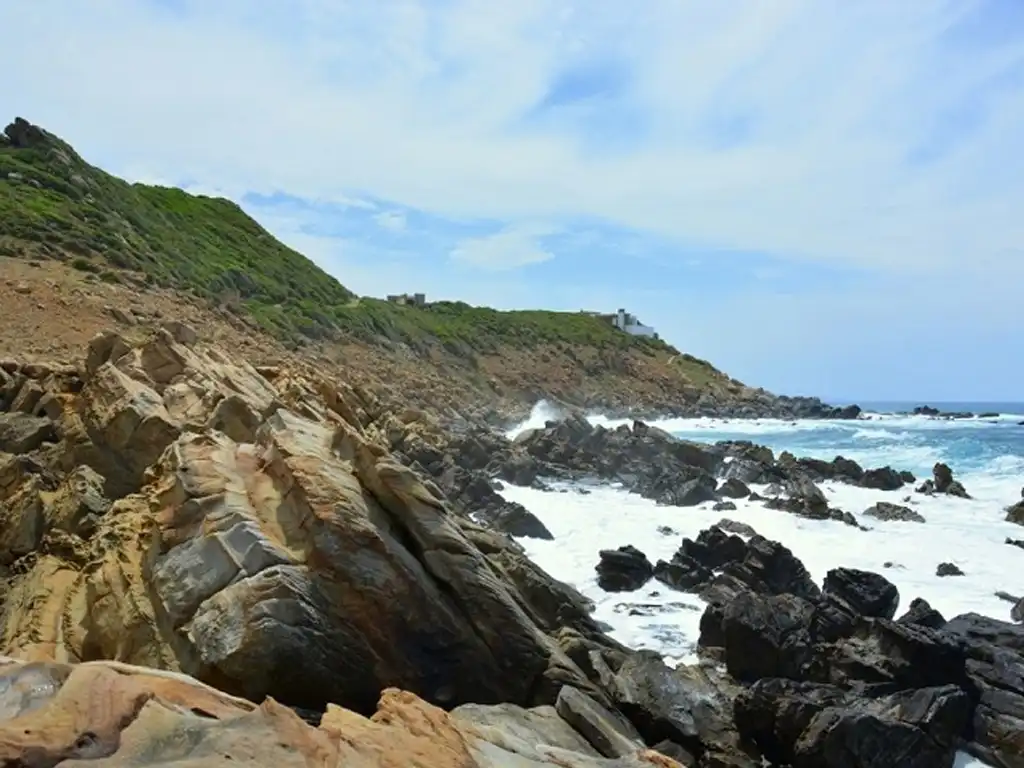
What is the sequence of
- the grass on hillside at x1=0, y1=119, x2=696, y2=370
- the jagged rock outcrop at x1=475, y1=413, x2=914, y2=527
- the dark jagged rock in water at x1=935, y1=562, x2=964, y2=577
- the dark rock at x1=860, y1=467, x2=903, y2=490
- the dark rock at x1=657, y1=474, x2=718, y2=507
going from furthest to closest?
the grass on hillside at x1=0, y1=119, x2=696, y2=370, the dark rock at x1=860, y1=467, x2=903, y2=490, the jagged rock outcrop at x1=475, y1=413, x2=914, y2=527, the dark rock at x1=657, y1=474, x2=718, y2=507, the dark jagged rock in water at x1=935, y1=562, x2=964, y2=577

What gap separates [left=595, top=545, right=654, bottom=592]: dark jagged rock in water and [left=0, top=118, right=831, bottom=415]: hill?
19.6 metres

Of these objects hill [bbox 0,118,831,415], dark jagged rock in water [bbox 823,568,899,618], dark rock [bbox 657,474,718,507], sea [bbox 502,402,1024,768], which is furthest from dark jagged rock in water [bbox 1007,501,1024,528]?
hill [bbox 0,118,831,415]

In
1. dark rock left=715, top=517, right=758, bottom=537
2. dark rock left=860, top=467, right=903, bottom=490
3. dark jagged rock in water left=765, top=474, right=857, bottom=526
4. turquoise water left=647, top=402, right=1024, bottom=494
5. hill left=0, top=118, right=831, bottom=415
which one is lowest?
dark rock left=715, top=517, right=758, bottom=537

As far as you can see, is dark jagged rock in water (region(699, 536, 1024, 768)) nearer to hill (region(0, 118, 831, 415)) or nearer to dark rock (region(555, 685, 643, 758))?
dark rock (region(555, 685, 643, 758))

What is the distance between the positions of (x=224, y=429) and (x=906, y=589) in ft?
48.0

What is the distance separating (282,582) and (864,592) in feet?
37.6

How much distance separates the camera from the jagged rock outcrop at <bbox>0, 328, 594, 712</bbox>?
28.0 feet

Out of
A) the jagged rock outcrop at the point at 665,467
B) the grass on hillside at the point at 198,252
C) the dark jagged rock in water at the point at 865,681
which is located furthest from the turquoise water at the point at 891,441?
the dark jagged rock in water at the point at 865,681

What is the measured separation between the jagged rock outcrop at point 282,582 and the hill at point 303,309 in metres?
19.1

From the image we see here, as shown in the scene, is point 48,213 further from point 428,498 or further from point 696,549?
point 428,498

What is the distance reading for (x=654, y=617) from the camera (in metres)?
16.3

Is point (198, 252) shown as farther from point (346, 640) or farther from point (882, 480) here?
point (346, 640)

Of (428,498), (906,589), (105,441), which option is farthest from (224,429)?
(906,589)

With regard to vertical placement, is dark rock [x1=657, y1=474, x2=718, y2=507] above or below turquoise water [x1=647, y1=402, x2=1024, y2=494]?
below
